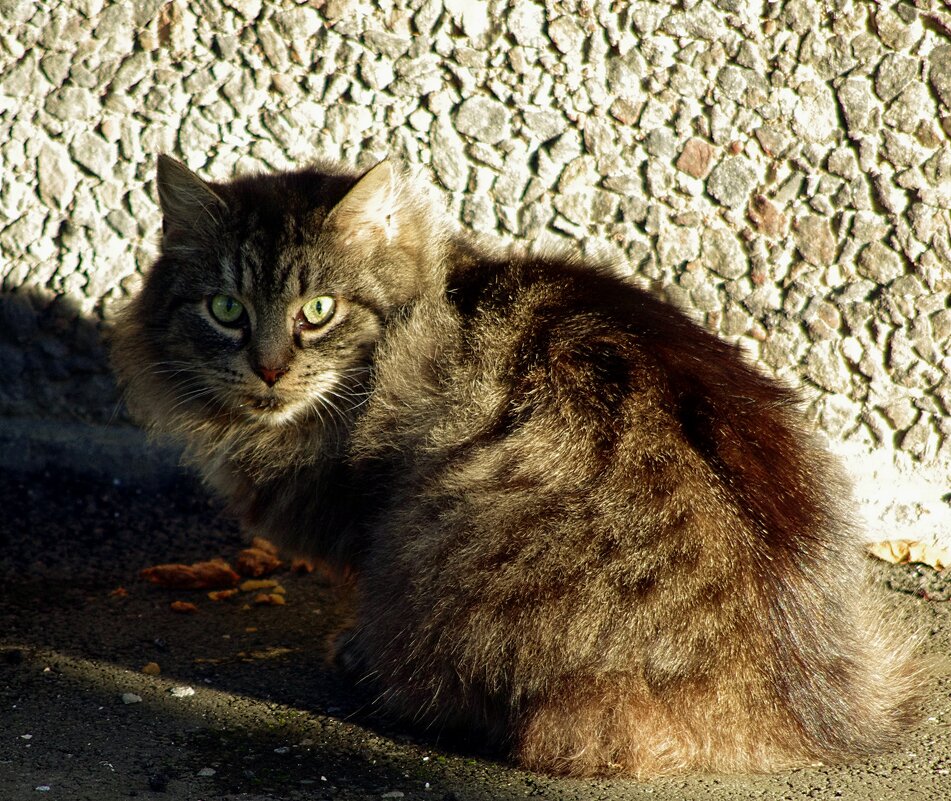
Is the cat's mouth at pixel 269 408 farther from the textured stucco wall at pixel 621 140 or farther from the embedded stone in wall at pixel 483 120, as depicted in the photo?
the embedded stone in wall at pixel 483 120

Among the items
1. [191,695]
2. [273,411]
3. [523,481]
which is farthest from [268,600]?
[523,481]

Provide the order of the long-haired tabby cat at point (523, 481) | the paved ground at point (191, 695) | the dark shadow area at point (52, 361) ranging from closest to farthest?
1. the long-haired tabby cat at point (523, 481)
2. the paved ground at point (191, 695)
3. the dark shadow area at point (52, 361)

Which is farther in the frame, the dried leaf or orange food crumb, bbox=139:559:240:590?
the dried leaf

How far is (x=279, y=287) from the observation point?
297cm

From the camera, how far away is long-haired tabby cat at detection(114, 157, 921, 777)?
2480 mm

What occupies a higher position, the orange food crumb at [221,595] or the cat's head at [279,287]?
the cat's head at [279,287]

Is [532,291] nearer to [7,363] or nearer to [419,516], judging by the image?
[419,516]

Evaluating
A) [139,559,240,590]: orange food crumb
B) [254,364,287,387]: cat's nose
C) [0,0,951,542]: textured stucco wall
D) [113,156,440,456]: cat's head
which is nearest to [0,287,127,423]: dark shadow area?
[0,0,951,542]: textured stucco wall

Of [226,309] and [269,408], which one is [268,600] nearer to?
[269,408]

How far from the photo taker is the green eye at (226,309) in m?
3.03

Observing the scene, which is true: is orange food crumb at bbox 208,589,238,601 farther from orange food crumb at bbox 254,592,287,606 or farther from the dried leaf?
the dried leaf

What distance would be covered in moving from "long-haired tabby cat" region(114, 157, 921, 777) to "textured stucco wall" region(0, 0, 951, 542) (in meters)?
0.95

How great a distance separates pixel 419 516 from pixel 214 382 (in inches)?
33.1

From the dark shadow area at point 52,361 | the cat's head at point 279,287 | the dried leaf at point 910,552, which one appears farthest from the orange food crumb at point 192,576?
the dried leaf at point 910,552
